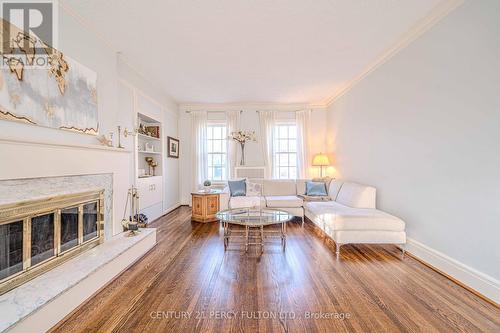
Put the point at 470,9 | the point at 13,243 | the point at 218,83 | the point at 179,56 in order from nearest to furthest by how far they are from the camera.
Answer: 1. the point at 13,243
2. the point at 470,9
3. the point at 179,56
4. the point at 218,83

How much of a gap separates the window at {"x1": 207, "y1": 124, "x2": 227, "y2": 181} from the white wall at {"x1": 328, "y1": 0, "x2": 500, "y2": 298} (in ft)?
12.3

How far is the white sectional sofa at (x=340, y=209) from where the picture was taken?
2662 mm

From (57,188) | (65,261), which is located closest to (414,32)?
(57,188)

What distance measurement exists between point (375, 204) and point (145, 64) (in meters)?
4.55

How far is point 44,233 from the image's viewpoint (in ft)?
6.08

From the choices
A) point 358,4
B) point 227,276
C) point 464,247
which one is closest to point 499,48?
point 358,4

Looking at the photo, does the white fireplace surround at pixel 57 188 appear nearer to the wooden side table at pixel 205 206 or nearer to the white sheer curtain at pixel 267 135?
the wooden side table at pixel 205 206

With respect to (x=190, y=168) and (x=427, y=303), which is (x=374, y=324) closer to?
(x=427, y=303)

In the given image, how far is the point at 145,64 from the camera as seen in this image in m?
3.43

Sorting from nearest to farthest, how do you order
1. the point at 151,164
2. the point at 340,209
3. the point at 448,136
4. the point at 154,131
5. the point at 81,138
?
the point at 448,136 → the point at 81,138 → the point at 340,209 → the point at 151,164 → the point at 154,131

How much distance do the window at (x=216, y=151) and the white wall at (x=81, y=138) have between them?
2.35 meters

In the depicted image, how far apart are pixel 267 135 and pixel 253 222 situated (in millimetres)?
3256

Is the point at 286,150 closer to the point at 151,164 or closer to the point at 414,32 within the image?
the point at 151,164

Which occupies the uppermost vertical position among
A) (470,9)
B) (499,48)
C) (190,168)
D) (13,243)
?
(470,9)
